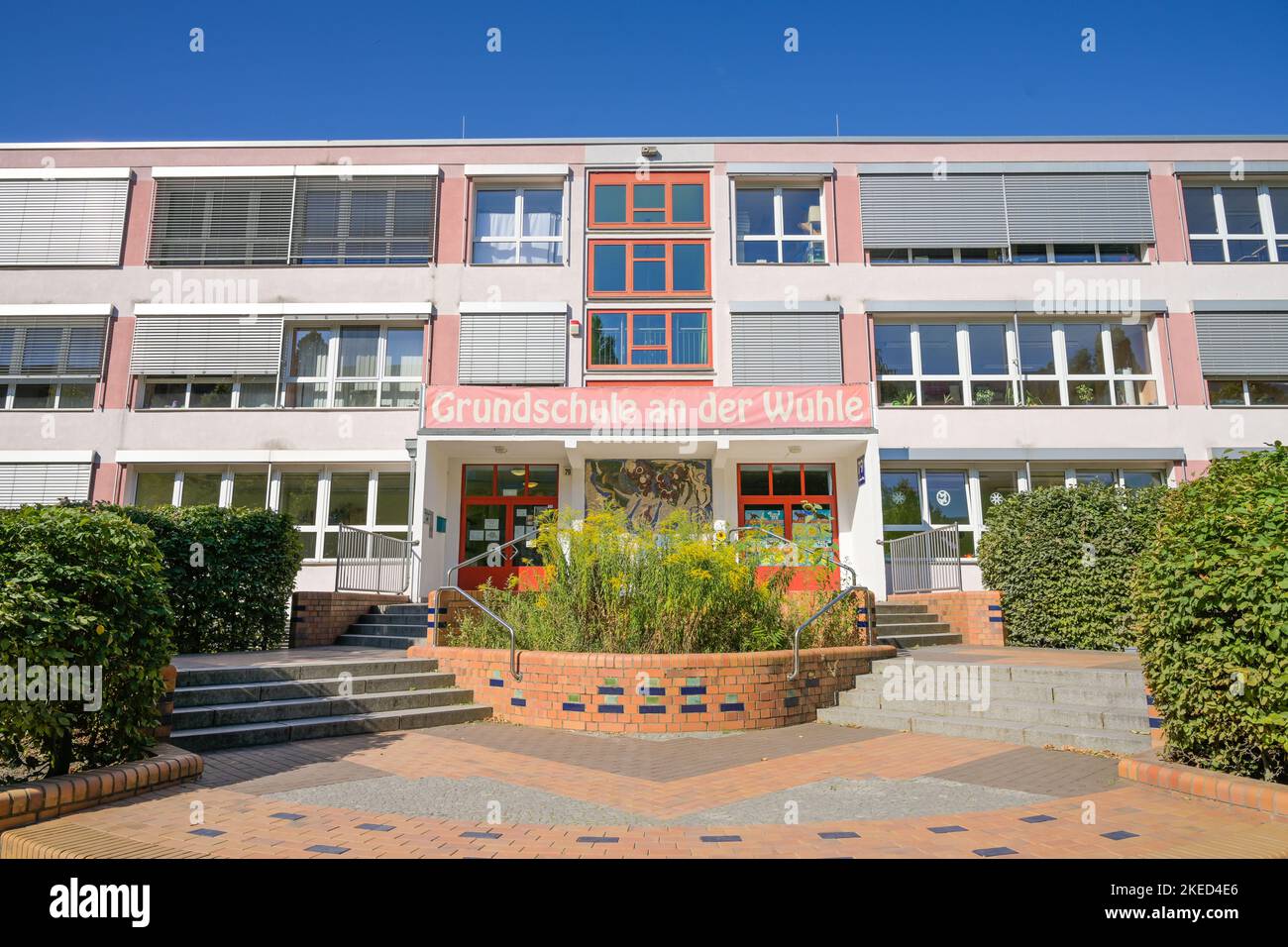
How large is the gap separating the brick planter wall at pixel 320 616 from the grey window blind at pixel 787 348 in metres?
9.65

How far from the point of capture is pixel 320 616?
1273cm

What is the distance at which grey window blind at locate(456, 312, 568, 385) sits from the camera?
18250 mm

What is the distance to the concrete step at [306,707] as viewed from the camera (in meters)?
7.26

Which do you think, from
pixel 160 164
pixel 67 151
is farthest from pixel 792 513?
pixel 67 151

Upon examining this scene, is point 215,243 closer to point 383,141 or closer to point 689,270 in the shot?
point 383,141

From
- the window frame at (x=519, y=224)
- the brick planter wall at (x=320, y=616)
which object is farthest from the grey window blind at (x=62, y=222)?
the brick planter wall at (x=320, y=616)

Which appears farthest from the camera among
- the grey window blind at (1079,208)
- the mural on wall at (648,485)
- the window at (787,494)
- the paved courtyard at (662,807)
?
the grey window blind at (1079,208)

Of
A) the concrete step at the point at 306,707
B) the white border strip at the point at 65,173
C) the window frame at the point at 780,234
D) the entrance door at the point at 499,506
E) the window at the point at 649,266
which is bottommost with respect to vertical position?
the concrete step at the point at 306,707

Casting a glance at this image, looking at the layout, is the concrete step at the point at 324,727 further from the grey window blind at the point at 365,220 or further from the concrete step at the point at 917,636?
the grey window blind at the point at 365,220

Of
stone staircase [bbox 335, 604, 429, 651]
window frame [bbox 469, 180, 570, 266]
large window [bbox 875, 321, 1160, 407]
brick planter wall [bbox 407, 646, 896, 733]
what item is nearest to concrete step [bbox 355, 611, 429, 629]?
stone staircase [bbox 335, 604, 429, 651]

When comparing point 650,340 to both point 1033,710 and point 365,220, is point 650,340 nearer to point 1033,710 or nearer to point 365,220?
point 365,220

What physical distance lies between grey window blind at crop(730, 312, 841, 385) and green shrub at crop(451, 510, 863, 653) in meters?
9.06

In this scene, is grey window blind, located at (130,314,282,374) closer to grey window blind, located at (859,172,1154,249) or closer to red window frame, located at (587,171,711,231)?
red window frame, located at (587,171,711,231)

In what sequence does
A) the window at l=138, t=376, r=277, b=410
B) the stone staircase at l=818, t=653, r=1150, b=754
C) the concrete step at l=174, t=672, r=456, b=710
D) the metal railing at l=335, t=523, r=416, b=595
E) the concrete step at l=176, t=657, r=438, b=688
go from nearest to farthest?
1. the stone staircase at l=818, t=653, r=1150, b=754
2. the concrete step at l=174, t=672, r=456, b=710
3. the concrete step at l=176, t=657, r=438, b=688
4. the metal railing at l=335, t=523, r=416, b=595
5. the window at l=138, t=376, r=277, b=410
